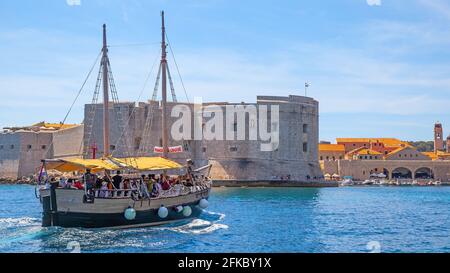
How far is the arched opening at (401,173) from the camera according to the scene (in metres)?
72.3

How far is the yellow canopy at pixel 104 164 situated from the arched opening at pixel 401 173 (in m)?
55.7

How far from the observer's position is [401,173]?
7294 centimetres

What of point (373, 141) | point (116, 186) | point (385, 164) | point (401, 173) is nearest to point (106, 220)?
point (116, 186)

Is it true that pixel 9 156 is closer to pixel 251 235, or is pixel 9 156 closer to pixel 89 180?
pixel 89 180

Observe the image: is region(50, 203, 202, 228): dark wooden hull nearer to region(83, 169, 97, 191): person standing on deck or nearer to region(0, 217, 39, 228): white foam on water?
region(83, 169, 97, 191): person standing on deck

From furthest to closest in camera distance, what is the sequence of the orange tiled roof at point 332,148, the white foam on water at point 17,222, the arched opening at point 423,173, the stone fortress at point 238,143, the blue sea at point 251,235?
the orange tiled roof at point 332,148 → the arched opening at point 423,173 → the stone fortress at point 238,143 → the white foam on water at point 17,222 → the blue sea at point 251,235

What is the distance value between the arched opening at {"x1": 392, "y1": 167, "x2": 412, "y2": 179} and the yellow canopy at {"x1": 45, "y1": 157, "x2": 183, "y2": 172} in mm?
55748

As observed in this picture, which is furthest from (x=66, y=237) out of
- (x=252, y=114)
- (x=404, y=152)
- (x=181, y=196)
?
(x=404, y=152)

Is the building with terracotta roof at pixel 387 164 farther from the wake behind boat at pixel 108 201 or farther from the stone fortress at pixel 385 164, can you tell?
the wake behind boat at pixel 108 201

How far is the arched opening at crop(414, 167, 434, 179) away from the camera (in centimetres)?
7154

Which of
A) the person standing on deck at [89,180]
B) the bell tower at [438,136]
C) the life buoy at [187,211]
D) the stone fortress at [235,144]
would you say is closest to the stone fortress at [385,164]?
the bell tower at [438,136]
